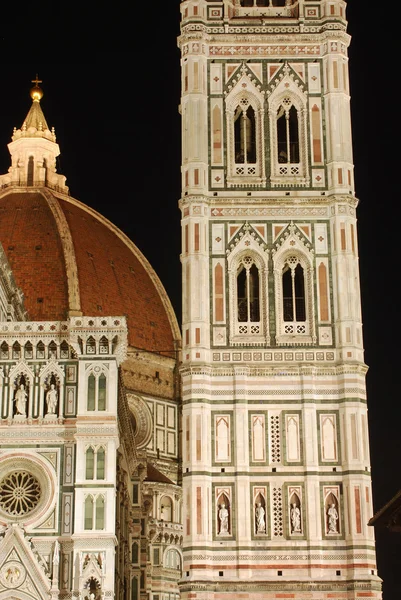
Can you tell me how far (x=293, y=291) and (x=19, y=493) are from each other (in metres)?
9.29

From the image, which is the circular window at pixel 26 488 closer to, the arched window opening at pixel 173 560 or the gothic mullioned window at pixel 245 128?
the gothic mullioned window at pixel 245 128

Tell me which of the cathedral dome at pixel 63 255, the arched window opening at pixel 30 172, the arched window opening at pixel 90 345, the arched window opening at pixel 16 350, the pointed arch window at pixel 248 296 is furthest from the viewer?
the arched window opening at pixel 30 172

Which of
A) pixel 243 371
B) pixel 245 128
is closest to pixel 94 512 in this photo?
pixel 243 371

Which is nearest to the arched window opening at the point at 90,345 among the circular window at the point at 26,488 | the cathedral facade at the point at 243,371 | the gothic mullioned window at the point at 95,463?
the cathedral facade at the point at 243,371

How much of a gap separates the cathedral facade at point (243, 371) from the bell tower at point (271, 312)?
1.6 inches

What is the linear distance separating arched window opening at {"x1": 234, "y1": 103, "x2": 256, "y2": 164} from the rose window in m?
10.7

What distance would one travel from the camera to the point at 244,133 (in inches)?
1603

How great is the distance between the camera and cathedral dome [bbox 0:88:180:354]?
64.8m

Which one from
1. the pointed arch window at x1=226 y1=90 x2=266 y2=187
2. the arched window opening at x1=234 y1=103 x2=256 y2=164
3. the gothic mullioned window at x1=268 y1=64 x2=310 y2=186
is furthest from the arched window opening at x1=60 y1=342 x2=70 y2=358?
the gothic mullioned window at x1=268 y1=64 x2=310 y2=186

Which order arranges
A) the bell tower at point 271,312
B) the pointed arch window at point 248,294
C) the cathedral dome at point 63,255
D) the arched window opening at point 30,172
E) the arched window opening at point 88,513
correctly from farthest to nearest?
the arched window opening at point 30,172
the cathedral dome at point 63,255
the pointed arch window at point 248,294
the arched window opening at point 88,513
the bell tower at point 271,312

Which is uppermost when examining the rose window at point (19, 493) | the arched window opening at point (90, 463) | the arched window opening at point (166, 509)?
the arched window opening at point (166, 509)

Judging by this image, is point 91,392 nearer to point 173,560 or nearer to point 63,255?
point 173,560

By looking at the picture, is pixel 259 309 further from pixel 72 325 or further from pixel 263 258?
pixel 72 325

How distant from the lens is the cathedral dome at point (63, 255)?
64.8 metres
